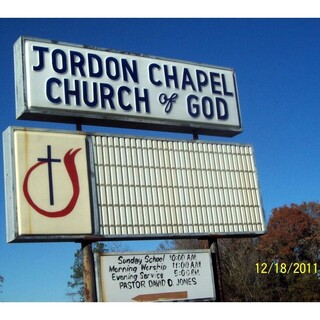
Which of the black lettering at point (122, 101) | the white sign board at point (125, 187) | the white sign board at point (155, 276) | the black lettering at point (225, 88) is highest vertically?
the black lettering at point (225, 88)

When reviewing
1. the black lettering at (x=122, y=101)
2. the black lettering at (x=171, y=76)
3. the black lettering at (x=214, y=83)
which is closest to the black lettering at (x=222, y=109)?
the black lettering at (x=214, y=83)

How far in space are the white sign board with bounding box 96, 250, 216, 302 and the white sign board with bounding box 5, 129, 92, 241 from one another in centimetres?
83

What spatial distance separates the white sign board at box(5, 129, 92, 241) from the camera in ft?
30.5

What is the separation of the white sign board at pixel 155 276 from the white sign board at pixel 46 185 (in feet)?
2.71

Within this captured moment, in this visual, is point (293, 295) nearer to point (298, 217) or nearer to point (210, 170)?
point (298, 217)

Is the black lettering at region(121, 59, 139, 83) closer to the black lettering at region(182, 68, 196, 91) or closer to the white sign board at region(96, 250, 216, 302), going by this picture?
the black lettering at region(182, 68, 196, 91)

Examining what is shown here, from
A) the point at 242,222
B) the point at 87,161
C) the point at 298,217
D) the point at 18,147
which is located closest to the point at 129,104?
the point at 87,161

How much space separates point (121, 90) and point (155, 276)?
A: 3.65 metres

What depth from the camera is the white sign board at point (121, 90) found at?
1030cm

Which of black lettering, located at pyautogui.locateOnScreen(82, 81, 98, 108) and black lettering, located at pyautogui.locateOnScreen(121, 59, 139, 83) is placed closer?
black lettering, located at pyautogui.locateOnScreen(82, 81, 98, 108)

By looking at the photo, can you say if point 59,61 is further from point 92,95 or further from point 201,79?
point 201,79

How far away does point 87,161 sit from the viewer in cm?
1024
